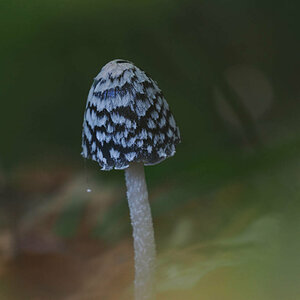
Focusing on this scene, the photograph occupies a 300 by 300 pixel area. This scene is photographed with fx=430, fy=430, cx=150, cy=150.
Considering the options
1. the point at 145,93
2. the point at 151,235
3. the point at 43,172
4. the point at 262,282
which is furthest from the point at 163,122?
the point at 43,172

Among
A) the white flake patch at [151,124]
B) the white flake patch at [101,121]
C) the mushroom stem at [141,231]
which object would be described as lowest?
the mushroom stem at [141,231]

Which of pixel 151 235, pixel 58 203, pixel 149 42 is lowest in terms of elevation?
pixel 151 235

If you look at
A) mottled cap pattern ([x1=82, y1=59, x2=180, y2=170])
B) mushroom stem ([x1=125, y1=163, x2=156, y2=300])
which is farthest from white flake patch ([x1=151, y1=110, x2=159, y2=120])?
mushroom stem ([x1=125, y1=163, x2=156, y2=300])

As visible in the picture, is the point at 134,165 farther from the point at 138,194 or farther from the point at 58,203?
the point at 58,203

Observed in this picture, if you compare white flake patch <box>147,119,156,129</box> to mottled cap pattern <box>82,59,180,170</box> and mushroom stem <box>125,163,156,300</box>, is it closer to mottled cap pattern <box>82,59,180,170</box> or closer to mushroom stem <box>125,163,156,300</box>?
mottled cap pattern <box>82,59,180,170</box>

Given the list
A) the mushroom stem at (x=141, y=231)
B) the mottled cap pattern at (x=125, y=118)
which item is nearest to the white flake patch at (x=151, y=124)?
the mottled cap pattern at (x=125, y=118)

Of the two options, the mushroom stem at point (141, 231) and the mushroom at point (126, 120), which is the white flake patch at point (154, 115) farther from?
the mushroom stem at point (141, 231)
